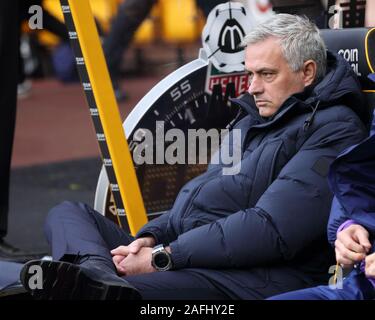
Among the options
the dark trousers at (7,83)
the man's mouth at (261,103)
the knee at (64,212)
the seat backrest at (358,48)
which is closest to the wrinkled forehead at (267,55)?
the man's mouth at (261,103)

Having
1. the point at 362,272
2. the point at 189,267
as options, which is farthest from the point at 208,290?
the point at 362,272

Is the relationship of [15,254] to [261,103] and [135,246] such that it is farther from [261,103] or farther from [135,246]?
[261,103]

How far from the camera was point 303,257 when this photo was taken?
3273mm

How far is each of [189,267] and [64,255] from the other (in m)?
0.44

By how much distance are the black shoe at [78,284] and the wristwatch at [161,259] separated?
0.85ft

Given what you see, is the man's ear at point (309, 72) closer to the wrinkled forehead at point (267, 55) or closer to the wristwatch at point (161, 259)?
the wrinkled forehead at point (267, 55)

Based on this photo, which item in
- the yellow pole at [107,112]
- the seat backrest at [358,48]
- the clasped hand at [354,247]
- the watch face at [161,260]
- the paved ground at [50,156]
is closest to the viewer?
the clasped hand at [354,247]

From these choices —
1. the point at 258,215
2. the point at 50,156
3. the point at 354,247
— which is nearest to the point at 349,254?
the point at 354,247

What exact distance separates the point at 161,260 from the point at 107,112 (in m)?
0.97

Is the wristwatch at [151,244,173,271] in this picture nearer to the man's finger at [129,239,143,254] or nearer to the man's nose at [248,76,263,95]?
the man's finger at [129,239,143,254]

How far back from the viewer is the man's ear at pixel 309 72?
3492mm

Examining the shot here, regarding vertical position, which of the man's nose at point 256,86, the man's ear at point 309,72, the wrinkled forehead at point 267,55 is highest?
the wrinkled forehead at point 267,55

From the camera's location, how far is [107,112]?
407cm
